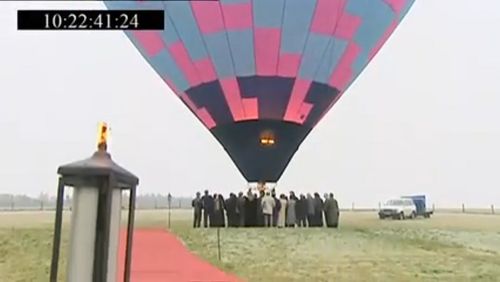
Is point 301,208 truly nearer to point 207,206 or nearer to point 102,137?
point 207,206

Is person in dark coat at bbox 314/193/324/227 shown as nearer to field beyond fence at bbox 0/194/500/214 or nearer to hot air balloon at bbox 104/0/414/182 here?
Result: field beyond fence at bbox 0/194/500/214

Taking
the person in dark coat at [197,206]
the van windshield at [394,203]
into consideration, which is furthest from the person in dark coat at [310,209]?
the person in dark coat at [197,206]

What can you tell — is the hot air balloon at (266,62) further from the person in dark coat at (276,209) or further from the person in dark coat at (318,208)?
the person in dark coat at (318,208)

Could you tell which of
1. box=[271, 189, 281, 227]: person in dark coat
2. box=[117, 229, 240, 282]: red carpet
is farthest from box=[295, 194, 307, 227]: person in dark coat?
box=[117, 229, 240, 282]: red carpet

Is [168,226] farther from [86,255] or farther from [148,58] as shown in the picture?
[86,255]

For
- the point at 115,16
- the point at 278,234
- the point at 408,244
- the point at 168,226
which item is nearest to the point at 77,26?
the point at 115,16
